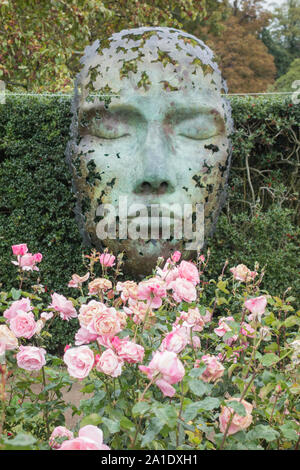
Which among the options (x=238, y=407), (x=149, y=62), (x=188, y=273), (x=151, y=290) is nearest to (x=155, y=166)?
(x=149, y=62)

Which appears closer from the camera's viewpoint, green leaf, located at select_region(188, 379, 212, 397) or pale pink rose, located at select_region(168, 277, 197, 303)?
green leaf, located at select_region(188, 379, 212, 397)

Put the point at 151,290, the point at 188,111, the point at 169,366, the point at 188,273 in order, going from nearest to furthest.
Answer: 1. the point at 169,366
2. the point at 151,290
3. the point at 188,273
4. the point at 188,111

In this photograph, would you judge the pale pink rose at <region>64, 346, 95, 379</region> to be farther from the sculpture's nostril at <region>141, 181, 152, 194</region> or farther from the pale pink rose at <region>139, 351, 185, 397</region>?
the sculpture's nostril at <region>141, 181, 152, 194</region>

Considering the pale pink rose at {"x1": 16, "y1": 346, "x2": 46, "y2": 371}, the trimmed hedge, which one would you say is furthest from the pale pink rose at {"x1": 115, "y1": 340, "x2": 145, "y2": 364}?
the trimmed hedge

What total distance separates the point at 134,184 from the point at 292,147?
1.91 metres

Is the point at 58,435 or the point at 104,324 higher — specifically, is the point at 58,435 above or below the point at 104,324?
below

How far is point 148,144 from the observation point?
3701mm

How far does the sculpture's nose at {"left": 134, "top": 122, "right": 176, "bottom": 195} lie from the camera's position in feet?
12.0

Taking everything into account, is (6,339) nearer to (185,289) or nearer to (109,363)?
(109,363)

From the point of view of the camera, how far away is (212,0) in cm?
1700

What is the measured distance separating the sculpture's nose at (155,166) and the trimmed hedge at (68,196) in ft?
3.17

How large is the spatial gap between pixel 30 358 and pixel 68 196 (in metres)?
3.00

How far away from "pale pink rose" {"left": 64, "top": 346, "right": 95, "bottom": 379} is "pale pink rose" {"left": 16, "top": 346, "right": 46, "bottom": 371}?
22cm

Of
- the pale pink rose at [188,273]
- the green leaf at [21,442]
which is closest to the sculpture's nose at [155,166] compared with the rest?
the pale pink rose at [188,273]
